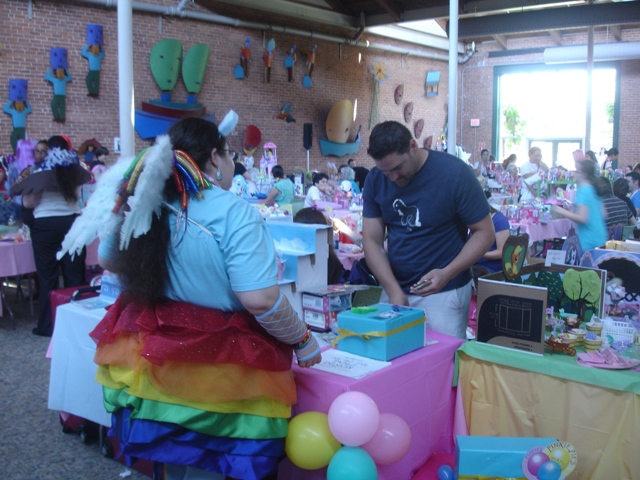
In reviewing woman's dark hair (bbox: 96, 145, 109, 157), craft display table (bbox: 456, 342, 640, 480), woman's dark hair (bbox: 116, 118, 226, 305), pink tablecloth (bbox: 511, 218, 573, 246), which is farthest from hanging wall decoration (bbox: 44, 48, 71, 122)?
craft display table (bbox: 456, 342, 640, 480)

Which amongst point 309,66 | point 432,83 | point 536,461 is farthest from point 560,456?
point 432,83

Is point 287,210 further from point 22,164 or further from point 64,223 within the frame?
point 22,164

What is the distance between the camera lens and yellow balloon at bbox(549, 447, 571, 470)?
188 cm

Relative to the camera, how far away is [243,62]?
12.0 meters

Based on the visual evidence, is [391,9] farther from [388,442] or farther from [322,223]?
[388,442]

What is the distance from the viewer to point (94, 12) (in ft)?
31.9

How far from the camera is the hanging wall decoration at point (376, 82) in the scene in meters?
15.2

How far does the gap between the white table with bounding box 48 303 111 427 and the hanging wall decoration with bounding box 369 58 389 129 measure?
1324cm

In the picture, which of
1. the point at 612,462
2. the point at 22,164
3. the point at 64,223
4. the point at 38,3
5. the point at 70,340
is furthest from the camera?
the point at 38,3

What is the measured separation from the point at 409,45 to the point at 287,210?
1230 cm

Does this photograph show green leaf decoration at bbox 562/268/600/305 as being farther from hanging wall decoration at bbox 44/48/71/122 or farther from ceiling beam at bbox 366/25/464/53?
ceiling beam at bbox 366/25/464/53

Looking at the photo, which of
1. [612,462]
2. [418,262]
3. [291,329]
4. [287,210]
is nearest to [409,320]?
[418,262]

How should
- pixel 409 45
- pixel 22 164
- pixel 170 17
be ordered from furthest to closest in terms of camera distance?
1. pixel 409 45
2. pixel 170 17
3. pixel 22 164

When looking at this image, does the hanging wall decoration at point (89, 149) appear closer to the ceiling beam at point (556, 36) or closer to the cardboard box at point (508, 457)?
the cardboard box at point (508, 457)
